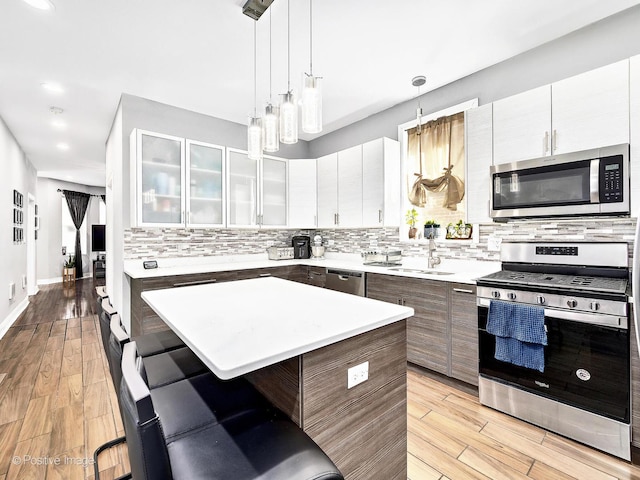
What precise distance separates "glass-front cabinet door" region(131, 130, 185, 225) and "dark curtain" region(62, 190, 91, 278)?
272 inches

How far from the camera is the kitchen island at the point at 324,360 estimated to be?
0.97 metres

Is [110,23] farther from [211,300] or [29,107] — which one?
[29,107]

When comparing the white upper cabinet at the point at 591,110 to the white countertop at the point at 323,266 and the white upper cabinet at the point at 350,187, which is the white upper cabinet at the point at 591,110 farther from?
the white upper cabinet at the point at 350,187

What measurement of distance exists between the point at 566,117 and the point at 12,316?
6858 millimetres

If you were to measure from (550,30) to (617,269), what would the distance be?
1.74 meters

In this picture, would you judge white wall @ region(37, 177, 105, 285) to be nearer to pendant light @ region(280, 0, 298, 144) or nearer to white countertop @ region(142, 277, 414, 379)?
white countertop @ region(142, 277, 414, 379)

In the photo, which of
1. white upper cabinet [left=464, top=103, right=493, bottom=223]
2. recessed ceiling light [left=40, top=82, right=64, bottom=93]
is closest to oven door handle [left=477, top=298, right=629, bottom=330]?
white upper cabinet [left=464, top=103, right=493, bottom=223]

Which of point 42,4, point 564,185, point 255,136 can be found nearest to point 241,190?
point 255,136

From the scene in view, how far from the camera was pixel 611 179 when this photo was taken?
6.29 ft

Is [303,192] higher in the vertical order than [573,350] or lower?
higher

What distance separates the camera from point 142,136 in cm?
298

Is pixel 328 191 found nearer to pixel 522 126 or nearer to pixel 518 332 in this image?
pixel 522 126

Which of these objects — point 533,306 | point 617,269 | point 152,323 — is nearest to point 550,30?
point 617,269

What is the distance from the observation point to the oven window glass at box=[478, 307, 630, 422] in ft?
5.50
